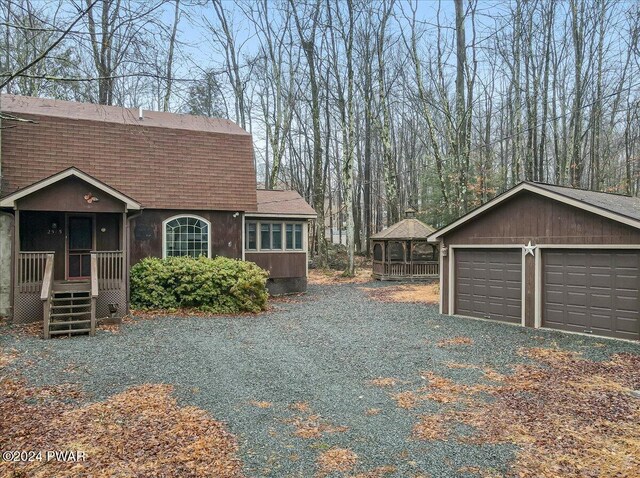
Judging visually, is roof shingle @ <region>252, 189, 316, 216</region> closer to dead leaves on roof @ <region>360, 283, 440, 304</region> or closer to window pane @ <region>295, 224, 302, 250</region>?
window pane @ <region>295, 224, 302, 250</region>

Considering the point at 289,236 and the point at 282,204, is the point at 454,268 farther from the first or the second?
the point at 282,204

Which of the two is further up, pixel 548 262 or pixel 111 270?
pixel 548 262

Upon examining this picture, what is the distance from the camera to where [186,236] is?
47.8 feet

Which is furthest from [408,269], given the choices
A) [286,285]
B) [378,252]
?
[286,285]

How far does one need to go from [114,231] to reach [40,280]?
275cm

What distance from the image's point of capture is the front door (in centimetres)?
1252

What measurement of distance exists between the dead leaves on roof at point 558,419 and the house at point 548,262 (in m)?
2.46

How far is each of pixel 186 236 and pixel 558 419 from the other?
39.9 ft

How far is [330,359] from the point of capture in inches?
303

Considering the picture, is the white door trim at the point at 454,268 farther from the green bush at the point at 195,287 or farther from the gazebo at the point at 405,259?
the gazebo at the point at 405,259

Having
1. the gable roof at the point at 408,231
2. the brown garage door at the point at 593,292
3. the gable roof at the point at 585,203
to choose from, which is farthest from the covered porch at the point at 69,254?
the gable roof at the point at 408,231

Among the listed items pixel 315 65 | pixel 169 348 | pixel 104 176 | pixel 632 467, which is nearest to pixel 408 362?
pixel 632 467

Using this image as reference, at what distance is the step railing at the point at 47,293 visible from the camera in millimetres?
9031

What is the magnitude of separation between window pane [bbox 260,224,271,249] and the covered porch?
17.1 feet
